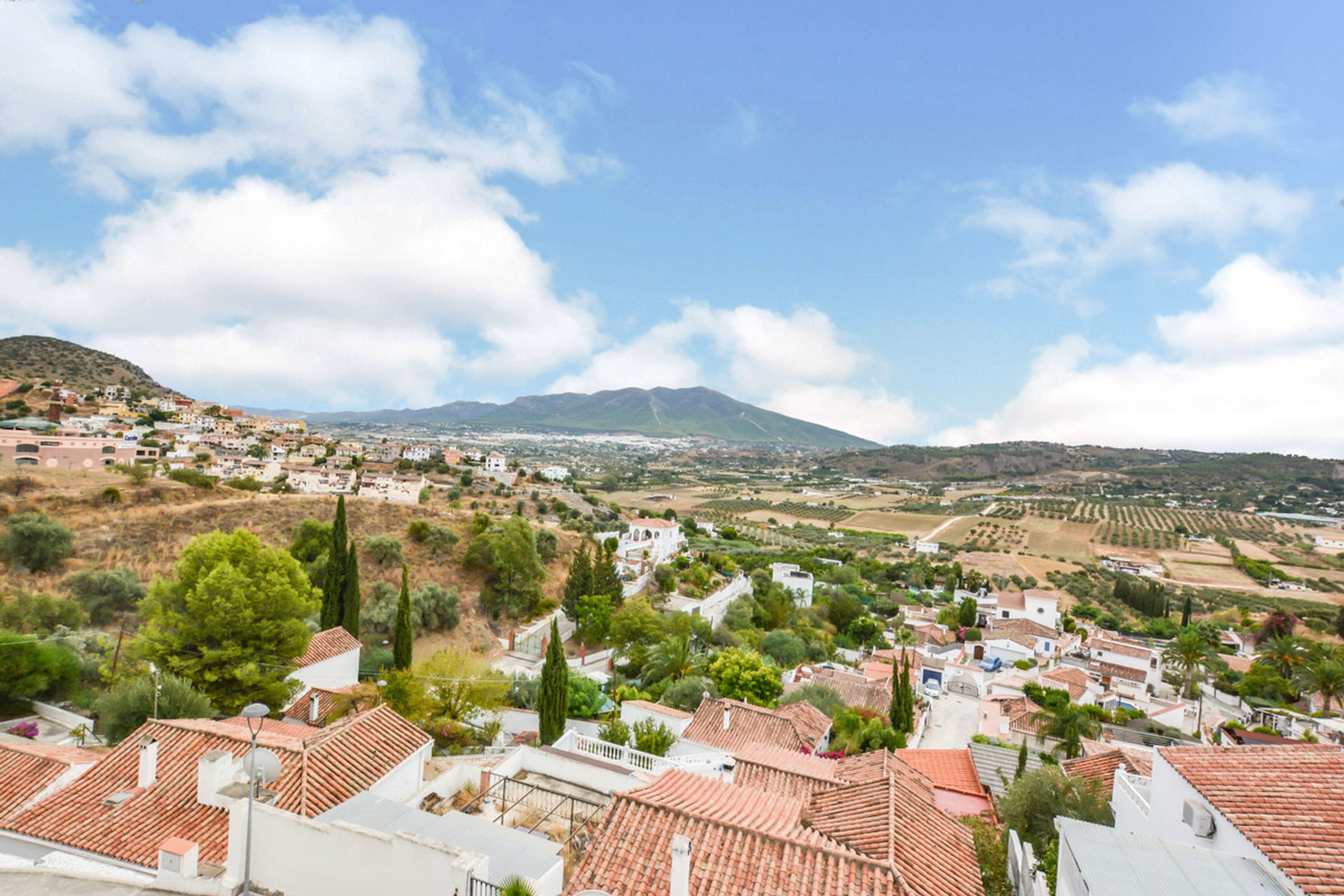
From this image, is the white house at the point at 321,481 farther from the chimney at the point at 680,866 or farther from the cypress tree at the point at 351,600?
the chimney at the point at 680,866

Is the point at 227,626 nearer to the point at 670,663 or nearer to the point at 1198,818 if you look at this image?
the point at 670,663

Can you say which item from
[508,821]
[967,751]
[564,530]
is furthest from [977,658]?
[508,821]

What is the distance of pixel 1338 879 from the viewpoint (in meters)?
6.18

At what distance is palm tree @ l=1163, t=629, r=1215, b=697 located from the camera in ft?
107

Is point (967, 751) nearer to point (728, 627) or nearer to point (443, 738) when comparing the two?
point (443, 738)

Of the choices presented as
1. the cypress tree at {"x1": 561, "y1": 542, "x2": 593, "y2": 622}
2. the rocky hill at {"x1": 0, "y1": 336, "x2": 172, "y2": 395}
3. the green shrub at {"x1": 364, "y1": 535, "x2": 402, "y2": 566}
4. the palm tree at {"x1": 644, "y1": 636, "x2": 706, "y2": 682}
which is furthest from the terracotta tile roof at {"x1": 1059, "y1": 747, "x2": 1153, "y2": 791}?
the rocky hill at {"x1": 0, "y1": 336, "x2": 172, "y2": 395}

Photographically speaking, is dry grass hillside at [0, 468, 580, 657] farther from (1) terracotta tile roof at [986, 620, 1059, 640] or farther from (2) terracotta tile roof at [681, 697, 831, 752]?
(1) terracotta tile roof at [986, 620, 1059, 640]

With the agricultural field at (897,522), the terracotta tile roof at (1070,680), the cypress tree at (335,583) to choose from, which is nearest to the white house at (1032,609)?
the terracotta tile roof at (1070,680)

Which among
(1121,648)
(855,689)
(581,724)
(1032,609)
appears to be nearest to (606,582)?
(855,689)

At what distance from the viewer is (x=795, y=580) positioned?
49.5 meters

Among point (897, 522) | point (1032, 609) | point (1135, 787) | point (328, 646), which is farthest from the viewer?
point (897, 522)

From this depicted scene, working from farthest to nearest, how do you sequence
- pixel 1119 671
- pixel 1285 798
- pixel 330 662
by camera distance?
pixel 1119 671 < pixel 330 662 < pixel 1285 798

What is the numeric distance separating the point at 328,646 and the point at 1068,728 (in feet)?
78.7

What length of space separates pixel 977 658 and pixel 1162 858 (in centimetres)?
3921
